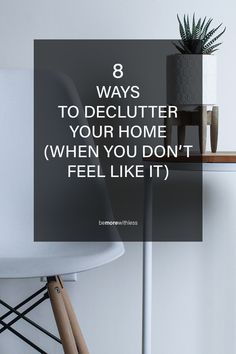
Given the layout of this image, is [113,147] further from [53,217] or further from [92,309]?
[92,309]

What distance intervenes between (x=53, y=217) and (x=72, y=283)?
1.04 feet

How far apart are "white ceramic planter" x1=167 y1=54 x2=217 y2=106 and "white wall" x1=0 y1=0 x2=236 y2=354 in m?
0.29

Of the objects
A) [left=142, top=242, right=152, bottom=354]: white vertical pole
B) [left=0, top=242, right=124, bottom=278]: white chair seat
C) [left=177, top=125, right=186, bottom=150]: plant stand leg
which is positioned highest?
[left=177, top=125, right=186, bottom=150]: plant stand leg

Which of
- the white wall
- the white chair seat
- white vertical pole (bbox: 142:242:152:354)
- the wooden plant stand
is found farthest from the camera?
the white wall

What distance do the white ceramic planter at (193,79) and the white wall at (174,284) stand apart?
0.29m

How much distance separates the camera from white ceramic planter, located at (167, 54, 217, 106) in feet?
4.50

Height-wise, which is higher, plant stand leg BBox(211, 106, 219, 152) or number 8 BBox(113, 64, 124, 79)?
number 8 BBox(113, 64, 124, 79)

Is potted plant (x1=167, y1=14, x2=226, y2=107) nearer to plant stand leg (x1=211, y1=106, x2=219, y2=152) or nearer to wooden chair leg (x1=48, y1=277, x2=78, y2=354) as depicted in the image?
plant stand leg (x1=211, y1=106, x2=219, y2=152)

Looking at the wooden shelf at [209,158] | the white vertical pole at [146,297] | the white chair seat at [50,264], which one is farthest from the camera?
the white vertical pole at [146,297]

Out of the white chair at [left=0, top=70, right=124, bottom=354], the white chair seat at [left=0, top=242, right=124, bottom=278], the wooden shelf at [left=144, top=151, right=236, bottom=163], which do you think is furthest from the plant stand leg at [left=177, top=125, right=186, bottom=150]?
the white chair seat at [left=0, top=242, right=124, bottom=278]

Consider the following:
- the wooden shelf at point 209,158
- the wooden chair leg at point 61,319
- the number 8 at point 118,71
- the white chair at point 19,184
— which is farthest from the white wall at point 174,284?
the wooden chair leg at point 61,319

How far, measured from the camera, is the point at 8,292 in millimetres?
1682

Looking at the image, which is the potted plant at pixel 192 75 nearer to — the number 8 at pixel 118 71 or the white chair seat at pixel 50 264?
the number 8 at pixel 118 71

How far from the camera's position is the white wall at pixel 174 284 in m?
1.66
